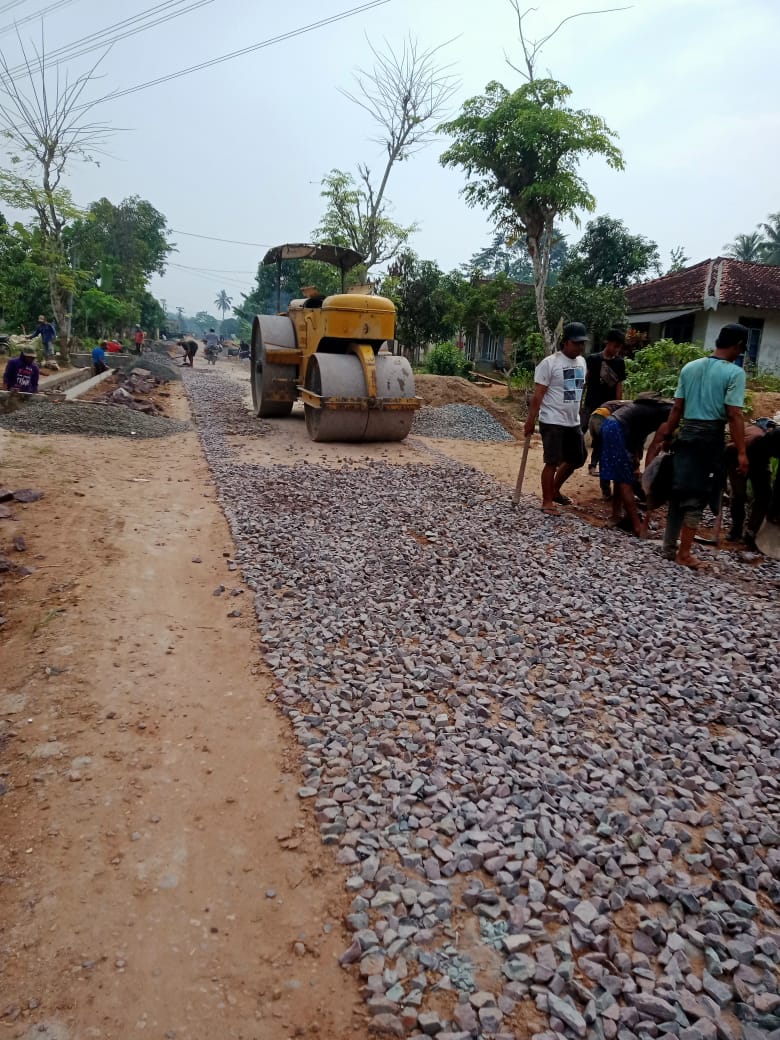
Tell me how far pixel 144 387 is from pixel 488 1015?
667 inches

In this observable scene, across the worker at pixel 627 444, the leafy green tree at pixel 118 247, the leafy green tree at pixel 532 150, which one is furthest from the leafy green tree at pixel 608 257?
the leafy green tree at pixel 118 247

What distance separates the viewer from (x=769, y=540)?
5395mm

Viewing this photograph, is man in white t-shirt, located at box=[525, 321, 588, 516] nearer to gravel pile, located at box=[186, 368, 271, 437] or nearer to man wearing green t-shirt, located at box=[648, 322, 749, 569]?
man wearing green t-shirt, located at box=[648, 322, 749, 569]

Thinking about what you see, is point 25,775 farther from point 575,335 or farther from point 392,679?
point 575,335

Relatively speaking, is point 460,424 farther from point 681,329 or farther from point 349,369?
point 681,329

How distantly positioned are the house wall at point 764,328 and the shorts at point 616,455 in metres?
14.8

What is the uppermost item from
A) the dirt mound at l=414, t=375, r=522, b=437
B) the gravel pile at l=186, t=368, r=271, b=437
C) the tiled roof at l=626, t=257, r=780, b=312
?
the tiled roof at l=626, t=257, r=780, b=312

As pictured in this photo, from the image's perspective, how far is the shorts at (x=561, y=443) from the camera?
230 inches

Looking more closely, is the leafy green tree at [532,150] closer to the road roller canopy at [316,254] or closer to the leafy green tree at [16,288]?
the road roller canopy at [316,254]

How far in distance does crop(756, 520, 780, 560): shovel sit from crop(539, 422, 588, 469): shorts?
61.9 inches

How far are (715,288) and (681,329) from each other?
1.57 m

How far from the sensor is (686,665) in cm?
333

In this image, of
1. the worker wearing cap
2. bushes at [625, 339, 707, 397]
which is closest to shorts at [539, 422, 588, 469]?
bushes at [625, 339, 707, 397]

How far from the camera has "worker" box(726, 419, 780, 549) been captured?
5.29m
